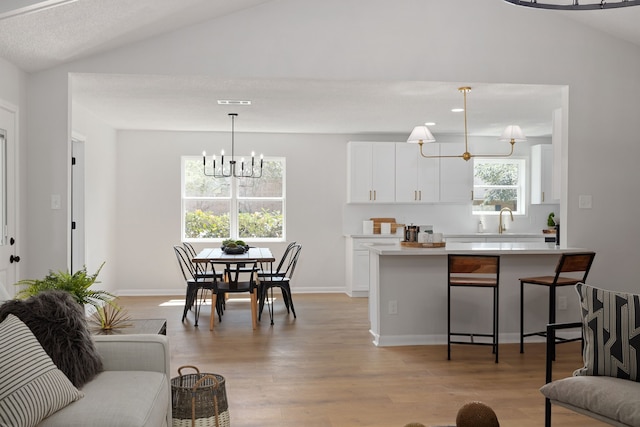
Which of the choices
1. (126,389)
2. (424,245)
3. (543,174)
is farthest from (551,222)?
(126,389)

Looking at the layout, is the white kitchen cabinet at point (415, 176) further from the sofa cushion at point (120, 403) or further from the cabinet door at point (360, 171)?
the sofa cushion at point (120, 403)

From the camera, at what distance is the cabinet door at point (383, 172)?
9203 millimetres

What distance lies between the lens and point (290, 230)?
955cm

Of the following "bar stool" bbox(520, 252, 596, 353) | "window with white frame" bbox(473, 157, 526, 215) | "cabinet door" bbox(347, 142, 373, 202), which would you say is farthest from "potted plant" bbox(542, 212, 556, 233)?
"bar stool" bbox(520, 252, 596, 353)

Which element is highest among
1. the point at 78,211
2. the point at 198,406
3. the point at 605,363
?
the point at 78,211

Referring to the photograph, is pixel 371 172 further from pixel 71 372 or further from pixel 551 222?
pixel 71 372

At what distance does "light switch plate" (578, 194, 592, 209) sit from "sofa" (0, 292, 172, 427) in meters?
4.10

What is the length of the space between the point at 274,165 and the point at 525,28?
4.80 meters

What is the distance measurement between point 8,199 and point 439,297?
3633mm

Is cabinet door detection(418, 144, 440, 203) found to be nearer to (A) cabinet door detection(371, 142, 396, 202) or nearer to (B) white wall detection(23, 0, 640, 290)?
(A) cabinet door detection(371, 142, 396, 202)

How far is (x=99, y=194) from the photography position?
821 cm

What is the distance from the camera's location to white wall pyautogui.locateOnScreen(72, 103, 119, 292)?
752 centimetres

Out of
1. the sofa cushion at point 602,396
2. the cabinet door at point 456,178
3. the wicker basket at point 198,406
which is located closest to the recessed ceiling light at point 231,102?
the cabinet door at point 456,178

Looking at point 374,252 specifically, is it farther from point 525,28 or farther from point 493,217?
point 493,217
